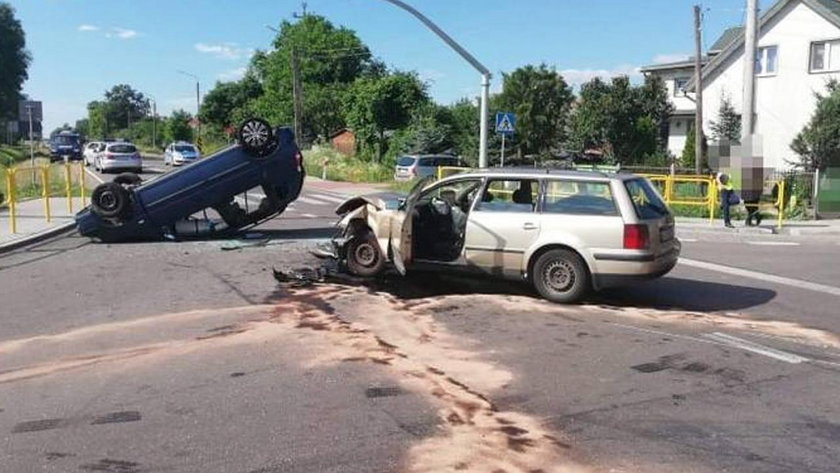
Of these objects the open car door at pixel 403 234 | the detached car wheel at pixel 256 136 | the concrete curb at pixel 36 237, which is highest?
the detached car wheel at pixel 256 136

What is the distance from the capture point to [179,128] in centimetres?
9506

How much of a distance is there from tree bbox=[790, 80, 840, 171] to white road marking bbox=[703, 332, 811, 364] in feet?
84.6

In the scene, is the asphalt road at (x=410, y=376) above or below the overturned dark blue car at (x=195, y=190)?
below

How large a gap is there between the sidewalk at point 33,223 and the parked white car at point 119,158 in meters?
18.0

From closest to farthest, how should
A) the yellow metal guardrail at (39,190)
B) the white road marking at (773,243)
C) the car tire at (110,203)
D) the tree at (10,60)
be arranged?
1. the car tire at (110,203)
2. the yellow metal guardrail at (39,190)
3. the white road marking at (773,243)
4. the tree at (10,60)

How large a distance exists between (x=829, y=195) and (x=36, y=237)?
1942 cm

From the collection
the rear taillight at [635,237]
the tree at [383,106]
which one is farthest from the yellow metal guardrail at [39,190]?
the tree at [383,106]

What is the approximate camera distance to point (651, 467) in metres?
4.39

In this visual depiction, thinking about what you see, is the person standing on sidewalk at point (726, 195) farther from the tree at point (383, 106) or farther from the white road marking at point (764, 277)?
the tree at point (383, 106)

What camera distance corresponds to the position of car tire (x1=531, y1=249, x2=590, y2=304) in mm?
8945

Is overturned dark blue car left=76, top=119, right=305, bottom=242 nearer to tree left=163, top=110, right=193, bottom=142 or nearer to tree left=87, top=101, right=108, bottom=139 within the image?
tree left=163, top=110, right=193, bottom=142

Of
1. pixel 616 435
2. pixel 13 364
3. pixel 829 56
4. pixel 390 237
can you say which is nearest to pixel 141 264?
pixel 390 237

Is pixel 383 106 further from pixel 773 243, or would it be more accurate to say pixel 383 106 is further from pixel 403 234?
pixel 403 234

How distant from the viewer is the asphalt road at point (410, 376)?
4625 millimetres
